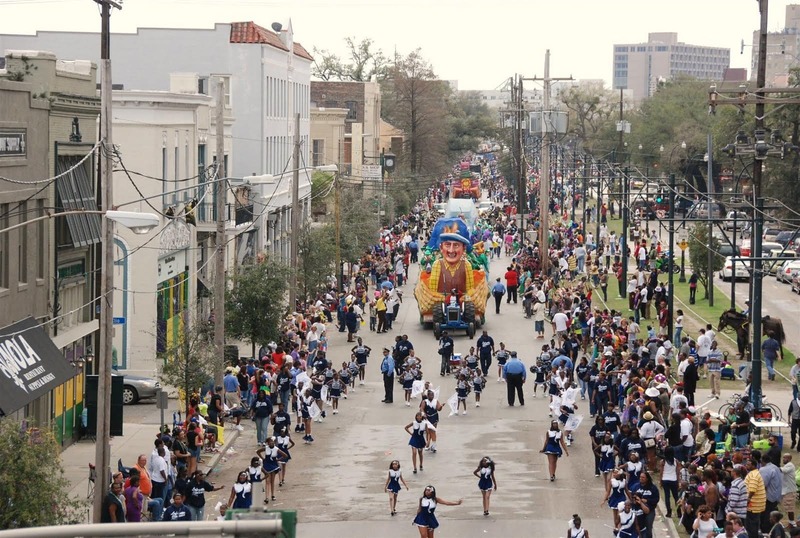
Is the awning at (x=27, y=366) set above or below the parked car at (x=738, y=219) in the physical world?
below

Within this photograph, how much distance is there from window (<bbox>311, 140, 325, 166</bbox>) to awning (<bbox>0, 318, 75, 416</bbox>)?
61977mm

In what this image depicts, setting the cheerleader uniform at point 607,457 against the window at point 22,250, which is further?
the window at point 22,250

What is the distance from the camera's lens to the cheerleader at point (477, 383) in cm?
3306

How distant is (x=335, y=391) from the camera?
3238cm

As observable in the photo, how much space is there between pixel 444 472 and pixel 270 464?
362 centimetres

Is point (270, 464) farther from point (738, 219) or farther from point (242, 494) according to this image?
point (738, 219)

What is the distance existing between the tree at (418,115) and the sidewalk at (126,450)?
83653mm

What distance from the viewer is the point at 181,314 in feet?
129

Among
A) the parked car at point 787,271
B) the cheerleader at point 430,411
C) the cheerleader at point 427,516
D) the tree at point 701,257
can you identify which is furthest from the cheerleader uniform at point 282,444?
the parked car at point 787,271

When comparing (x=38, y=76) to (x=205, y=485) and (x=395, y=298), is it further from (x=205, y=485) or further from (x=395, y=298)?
(x=395, y=298)

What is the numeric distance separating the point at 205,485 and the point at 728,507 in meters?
7.80

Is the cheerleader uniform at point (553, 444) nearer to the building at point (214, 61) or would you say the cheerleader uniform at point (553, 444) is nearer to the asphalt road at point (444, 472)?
the asphalt road at point (444, 472)

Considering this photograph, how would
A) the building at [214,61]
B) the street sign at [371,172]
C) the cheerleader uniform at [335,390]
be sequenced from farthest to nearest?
1. the street sign at [371,172]
2. the building at [214,61]
3. the cheerleader uniform at [335,390]

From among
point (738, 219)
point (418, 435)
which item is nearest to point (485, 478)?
point (418, 435)
